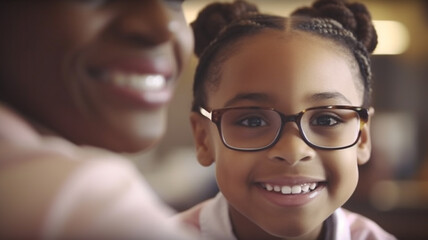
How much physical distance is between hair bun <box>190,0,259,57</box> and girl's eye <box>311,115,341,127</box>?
0.12m

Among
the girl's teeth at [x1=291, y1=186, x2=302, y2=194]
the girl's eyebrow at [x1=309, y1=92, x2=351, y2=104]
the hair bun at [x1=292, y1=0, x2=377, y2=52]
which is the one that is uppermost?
the hair bun at [x1=292, y1=0, x2=377, y2=52]

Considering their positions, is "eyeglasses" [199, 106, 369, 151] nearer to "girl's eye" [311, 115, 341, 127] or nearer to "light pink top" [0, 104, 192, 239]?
"girl's eye" [311, 115, 341, 127]

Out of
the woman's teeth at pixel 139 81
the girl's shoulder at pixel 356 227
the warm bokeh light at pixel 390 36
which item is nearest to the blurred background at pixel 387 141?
the warm bokeh light at pixel 390 36

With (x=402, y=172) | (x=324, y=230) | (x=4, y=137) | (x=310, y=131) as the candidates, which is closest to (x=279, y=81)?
(x=310, y=131)

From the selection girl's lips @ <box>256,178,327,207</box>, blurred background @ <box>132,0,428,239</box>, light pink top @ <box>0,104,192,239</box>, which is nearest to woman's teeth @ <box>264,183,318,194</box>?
girl's lips @ <box>256,178,327,207</box>

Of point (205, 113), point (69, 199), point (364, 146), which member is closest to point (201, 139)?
point (205, 113)

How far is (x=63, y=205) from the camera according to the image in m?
0.27

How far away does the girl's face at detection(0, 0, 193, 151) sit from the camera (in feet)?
1.11

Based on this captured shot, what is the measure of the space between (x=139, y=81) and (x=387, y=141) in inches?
21.4

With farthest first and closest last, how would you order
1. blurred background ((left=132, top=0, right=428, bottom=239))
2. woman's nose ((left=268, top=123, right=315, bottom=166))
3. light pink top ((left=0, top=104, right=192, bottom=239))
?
blurred background ((left=132, top=0, right=428, bottom=239)), woman's nose ((left=268, top=123, right=315, bottom=166)), light pink top ((left=0, top=104, right=192, bottom=239))

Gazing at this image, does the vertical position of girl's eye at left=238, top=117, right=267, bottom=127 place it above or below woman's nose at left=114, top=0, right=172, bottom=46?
below

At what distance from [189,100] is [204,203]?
0.34 feet

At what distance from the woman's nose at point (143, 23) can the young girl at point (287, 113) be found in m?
0.18

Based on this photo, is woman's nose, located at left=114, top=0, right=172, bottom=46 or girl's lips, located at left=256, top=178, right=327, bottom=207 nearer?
woman's nose, located at left=114, top=0, right=172, bottom=46
